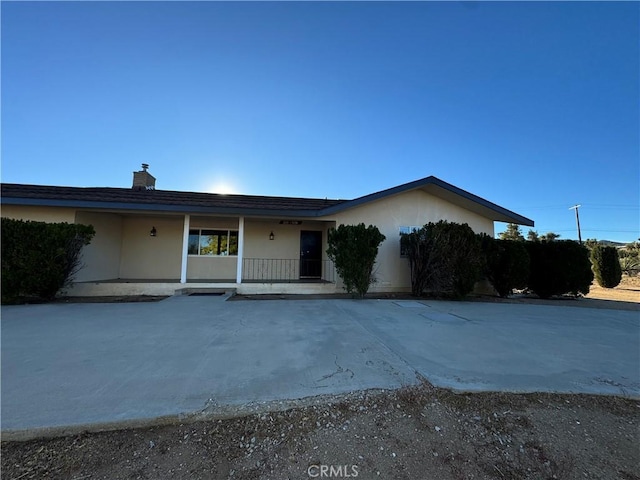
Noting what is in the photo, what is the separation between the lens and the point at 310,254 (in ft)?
39.1

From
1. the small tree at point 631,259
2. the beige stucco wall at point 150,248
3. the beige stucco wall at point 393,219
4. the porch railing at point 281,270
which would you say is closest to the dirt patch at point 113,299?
the beige stucco wall at point 150,248

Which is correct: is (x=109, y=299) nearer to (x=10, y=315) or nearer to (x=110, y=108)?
(x=10, y=315)

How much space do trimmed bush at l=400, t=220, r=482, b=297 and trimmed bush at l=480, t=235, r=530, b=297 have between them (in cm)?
120

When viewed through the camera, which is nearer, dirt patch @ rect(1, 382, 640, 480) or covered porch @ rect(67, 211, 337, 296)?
dirt patch @ rect(1, 382, 640, 480)

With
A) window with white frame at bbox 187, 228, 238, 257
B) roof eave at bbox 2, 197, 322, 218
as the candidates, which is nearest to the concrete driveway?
roof eave at bbox 2, 197, 322, 218

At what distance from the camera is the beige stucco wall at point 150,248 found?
36.0 feet

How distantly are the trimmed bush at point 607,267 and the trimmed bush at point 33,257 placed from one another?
2559 centimetres

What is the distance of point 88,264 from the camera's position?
30.5ft

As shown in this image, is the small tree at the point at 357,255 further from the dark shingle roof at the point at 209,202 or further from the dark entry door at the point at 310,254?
the dark entry door at the point at 310,254

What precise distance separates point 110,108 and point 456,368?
11841mm

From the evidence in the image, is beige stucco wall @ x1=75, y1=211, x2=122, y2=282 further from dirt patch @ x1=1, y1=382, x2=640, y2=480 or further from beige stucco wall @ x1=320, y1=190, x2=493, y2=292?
dirt patch @ x1=1, y1=382, x2=640, y2=480

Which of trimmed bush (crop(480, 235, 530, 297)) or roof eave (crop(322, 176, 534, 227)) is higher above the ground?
roof eave (crop(322, 176, 534, 227))

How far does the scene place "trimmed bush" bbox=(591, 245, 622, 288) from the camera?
16.0m

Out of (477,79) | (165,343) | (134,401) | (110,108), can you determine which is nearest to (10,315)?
(165,343)
